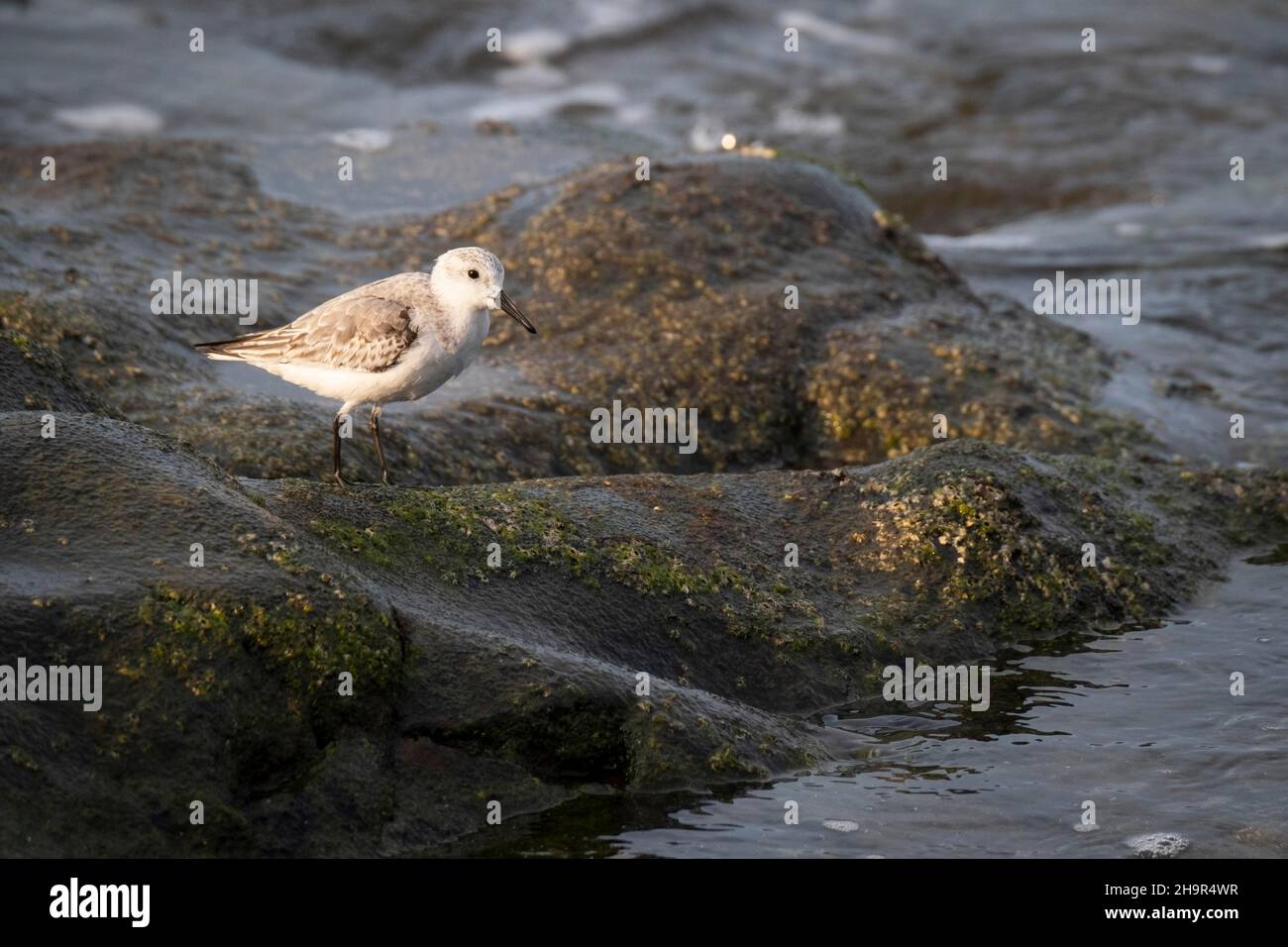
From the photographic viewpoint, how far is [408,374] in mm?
7289

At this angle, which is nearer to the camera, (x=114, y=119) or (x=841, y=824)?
(x=841, y=824)

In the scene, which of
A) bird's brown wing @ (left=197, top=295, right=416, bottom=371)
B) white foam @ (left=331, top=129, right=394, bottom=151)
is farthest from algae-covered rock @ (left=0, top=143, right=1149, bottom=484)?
white foam @ (left=331, top=129, right=394, bottom=151)

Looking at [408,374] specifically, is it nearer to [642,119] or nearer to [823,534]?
[823,534]

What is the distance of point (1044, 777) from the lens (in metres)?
6.58

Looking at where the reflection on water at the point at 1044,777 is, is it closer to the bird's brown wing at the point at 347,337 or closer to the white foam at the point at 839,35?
the bird's brown wing at the point at 347,337

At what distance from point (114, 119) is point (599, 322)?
1318 cm

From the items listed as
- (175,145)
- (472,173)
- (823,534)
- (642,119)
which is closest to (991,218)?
(642,119)

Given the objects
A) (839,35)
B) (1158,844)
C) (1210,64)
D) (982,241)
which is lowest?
(1158,844)

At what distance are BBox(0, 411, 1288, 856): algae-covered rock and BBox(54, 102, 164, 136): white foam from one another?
1544 centimetres

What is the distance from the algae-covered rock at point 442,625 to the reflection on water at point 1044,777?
6.3 inches


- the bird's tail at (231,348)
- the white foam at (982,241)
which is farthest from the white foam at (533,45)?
the bird's tail at (231,348)

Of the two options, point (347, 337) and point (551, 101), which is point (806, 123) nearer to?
point (551, 101)

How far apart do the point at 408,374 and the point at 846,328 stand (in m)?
4.45

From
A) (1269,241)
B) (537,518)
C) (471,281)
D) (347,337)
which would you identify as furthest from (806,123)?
(537,518)
